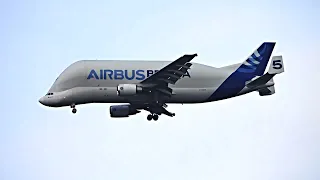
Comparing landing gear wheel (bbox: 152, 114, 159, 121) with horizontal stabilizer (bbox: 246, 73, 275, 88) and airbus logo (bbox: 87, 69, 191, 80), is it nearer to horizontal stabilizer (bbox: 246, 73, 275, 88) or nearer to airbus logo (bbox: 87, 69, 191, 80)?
airbus logo (bbox: 87, 69, 191, 80)

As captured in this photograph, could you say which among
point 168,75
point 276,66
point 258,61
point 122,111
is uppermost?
point 258,61

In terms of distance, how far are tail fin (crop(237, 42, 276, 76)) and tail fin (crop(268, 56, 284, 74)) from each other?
2.33 metres

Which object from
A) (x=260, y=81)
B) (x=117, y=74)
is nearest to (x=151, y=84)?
(x=117, y=74)

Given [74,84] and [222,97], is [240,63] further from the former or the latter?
[74,84]

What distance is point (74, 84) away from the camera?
7750 cm

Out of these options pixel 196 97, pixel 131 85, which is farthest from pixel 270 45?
pixel 131 85

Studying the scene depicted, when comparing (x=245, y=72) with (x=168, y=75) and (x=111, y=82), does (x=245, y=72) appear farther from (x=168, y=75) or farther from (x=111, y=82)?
(x=111, y=82)

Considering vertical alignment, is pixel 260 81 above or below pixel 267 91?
above

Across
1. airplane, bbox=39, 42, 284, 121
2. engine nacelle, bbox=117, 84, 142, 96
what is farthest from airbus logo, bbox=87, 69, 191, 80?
engine nacelle, bbox=117, 84, 142, 96

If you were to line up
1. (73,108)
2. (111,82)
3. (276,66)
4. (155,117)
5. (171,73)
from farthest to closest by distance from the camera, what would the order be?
(155,117) < (276,66) < (73,108) < (111,82) < (171,73)

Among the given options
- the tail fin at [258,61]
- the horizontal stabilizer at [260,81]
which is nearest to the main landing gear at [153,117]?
the tail fin at [258,61]

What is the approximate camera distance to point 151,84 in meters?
76.1

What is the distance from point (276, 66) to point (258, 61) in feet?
10.9

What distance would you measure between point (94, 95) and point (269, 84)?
17539 millimetres
